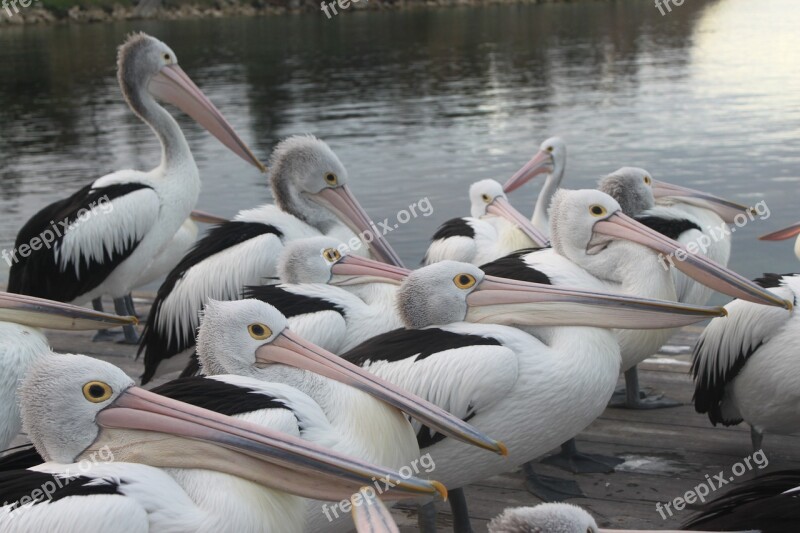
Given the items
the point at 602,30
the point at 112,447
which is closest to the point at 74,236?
the point at 112,447

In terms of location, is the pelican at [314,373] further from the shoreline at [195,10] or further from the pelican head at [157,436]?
the shoreline at [195,10]

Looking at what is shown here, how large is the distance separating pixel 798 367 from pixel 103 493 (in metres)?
2.57

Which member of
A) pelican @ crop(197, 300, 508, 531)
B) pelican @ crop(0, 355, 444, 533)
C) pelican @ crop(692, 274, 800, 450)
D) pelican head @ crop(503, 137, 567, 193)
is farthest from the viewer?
pelican head @ crop(503, 137, 567, 193)

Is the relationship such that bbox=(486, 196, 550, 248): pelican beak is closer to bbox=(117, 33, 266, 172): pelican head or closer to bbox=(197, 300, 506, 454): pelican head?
bbox=(117, 33, 266, 172): pelican head

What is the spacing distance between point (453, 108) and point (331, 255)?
15.0 metres

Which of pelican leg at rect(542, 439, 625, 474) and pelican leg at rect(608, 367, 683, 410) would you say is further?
pelican leg at rect(608, 367, 683, 410)

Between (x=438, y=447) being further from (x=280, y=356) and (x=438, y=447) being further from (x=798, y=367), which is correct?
(x=798, y=367)

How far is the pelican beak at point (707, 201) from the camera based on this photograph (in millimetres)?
5562

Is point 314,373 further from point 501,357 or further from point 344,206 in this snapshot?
point 344,206

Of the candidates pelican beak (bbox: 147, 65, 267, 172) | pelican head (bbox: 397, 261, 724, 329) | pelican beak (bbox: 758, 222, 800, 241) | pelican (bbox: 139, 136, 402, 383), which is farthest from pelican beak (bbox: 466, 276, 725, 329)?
pelican beak (bbox: 147, 65, 267, 172)

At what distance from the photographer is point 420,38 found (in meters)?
34.0

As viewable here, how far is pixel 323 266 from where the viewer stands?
14.8 ft

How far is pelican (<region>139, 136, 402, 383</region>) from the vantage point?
4.97m

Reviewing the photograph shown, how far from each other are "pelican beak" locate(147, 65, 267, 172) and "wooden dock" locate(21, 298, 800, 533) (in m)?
3.01
